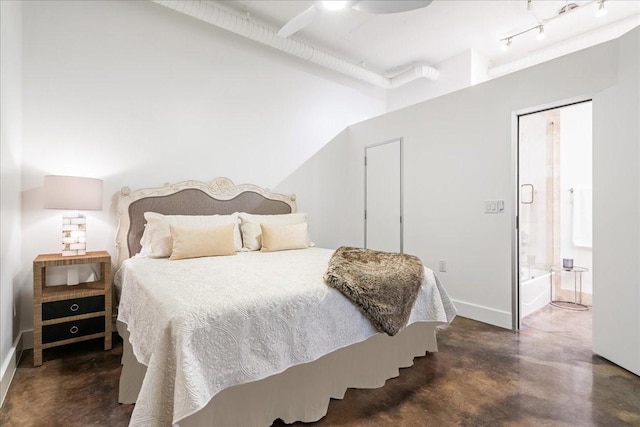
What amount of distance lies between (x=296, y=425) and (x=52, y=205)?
7.55 feet

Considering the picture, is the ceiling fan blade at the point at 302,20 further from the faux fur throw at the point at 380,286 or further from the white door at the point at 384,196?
the white door at the point at 384,196

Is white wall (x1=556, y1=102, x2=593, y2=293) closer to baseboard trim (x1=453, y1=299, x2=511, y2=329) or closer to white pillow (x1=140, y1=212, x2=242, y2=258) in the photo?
baseboard trim (x1=453, y1=299, x2=511, y2=329)

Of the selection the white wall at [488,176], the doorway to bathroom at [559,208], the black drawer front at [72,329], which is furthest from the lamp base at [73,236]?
the doorway to bathroom at [559,208]

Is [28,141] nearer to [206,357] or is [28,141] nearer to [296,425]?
[206,357]

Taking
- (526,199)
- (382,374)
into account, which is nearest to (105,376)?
(382,374)

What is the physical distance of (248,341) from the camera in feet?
4.66

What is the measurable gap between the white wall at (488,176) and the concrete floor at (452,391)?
38 centimetres

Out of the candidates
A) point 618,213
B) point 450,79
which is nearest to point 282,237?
point 618,213

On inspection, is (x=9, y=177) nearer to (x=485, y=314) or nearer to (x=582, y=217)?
(x=485, y=314)

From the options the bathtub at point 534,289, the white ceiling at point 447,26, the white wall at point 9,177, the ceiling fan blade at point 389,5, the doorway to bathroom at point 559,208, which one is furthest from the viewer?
the doorway to bathroom at point 559,208

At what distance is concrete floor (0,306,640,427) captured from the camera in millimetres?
1679

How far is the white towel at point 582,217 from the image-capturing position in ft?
13.2

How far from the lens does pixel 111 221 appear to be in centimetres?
293

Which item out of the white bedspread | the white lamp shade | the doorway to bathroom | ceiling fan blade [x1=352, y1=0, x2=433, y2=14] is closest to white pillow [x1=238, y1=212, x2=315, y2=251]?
the white bedspread
